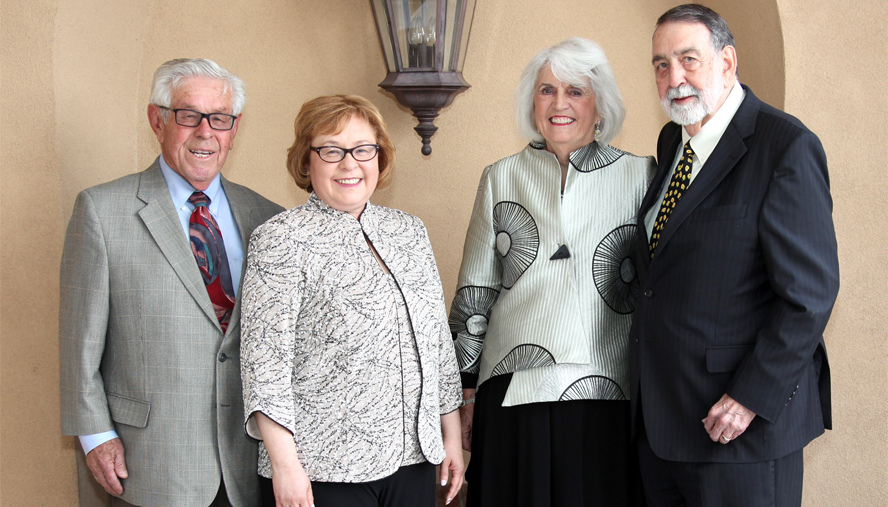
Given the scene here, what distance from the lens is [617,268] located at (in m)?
1.91

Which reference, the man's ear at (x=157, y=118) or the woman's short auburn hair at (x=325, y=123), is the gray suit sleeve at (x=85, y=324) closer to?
the man's ear at (x=157, y=118)

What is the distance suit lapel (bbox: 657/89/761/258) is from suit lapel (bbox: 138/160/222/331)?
1.13m

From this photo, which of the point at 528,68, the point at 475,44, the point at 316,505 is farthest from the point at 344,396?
the point at 475,44

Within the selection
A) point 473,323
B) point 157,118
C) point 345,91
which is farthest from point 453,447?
point 345,91

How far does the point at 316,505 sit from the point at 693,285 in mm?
997

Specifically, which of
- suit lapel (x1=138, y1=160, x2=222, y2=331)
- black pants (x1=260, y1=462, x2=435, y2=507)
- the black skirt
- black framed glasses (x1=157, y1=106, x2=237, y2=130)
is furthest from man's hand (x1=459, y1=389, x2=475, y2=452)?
black framed glasses (x1=157, y1=106, x2=237, y2=130)

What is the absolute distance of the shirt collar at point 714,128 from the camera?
1.72 meters

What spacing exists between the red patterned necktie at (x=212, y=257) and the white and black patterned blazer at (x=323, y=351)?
250 millimetres

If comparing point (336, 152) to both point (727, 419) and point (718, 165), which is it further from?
point (727, 419)

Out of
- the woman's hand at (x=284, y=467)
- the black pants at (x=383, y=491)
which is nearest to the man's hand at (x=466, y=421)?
the black pants at (x=383, y=491)

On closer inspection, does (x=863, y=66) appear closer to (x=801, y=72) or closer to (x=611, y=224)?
(x=801, y=72)

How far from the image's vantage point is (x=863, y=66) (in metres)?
2.26

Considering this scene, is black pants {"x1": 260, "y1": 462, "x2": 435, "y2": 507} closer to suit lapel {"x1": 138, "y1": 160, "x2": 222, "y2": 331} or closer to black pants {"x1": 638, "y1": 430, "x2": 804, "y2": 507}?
suit lapel {"x1": 138, "y1": 160, "x2": 222, "y2": 331}

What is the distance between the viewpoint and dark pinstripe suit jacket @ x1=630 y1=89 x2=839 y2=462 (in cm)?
151
